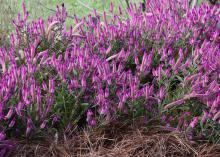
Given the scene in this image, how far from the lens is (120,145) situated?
2469mm

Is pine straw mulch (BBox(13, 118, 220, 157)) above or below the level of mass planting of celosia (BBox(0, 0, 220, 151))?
below

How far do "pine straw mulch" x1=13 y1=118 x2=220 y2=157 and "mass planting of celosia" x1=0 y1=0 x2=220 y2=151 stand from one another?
8 cm

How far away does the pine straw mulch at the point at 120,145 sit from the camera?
93.4 inches

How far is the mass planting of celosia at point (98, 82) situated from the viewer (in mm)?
Answer: 2361

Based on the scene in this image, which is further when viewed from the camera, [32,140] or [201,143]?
[201,143]

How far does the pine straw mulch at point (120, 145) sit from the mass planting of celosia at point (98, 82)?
78 millimetres

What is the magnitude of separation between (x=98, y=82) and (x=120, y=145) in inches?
14.9

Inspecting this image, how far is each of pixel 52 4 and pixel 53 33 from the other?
422 cm

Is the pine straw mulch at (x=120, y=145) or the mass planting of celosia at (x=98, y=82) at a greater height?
the mass planting of celosia at (x=98, y=82)

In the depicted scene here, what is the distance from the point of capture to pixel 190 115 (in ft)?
8.45

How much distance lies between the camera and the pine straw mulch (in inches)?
93.4

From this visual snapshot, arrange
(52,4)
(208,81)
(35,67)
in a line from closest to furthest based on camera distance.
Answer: (35,67) → (208,81) → (52,4)

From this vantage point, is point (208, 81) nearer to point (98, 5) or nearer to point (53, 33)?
point (53, 33)

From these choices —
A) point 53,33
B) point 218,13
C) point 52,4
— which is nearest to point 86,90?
point 53,33
